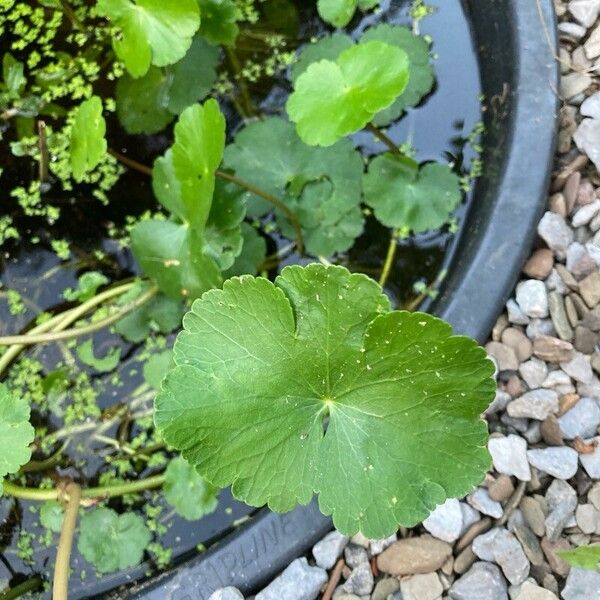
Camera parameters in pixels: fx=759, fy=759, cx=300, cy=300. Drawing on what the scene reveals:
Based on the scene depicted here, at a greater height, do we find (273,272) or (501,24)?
(501,24)

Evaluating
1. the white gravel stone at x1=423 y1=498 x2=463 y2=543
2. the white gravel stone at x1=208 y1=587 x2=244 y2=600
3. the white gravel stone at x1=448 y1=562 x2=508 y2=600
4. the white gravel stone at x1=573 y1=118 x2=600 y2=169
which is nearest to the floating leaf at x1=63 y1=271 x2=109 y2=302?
the white gravel stone at x1=208 y1=587 x2=244 y2=600

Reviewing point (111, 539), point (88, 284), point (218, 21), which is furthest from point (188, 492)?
point (218, 21)

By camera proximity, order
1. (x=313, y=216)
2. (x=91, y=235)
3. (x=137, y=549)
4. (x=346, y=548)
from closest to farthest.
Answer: (x=346, y=548) < (x=137, y=549) < (x=313, y=216) < (x=91, y=235)

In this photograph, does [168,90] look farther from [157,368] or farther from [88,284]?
[157,368]

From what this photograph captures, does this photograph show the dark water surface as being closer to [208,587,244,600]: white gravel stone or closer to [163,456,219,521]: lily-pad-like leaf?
[163,456,219,521]: lily-pad-like leaf

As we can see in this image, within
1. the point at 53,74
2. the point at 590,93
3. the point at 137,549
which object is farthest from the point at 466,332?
the point at 53,74

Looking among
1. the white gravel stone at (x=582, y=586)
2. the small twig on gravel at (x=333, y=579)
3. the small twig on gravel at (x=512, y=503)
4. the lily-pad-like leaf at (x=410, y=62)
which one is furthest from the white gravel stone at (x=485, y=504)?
the lily-pad-like leaf at (x=410, y=62)

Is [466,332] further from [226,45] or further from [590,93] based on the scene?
[226,45]
